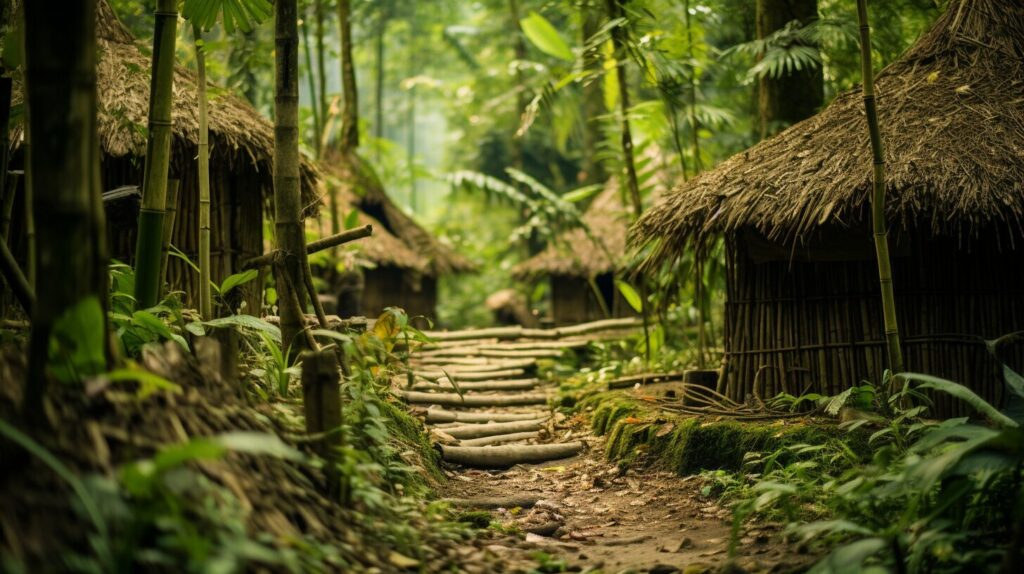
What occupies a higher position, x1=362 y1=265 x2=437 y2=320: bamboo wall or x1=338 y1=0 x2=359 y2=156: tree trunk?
x1=338 y1=0 x2=359 y2=156: tree trunk

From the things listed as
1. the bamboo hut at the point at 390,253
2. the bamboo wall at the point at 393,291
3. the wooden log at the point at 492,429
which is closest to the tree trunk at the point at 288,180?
the wooden log at the point at 492,429

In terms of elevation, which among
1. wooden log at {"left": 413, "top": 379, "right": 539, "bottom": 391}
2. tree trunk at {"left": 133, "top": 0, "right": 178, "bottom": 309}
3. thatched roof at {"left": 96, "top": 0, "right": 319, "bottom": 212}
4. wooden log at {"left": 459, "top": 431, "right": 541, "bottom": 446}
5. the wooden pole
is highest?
thatched roof at {"left": 96, "top": 0, "right": 319, "bottom": 212}

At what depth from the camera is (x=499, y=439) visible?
6.24m

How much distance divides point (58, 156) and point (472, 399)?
17.5ft

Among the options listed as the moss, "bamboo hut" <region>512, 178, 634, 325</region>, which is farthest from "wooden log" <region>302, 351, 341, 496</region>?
"bamboo hut" <region>512, 178, 634, 325</region>

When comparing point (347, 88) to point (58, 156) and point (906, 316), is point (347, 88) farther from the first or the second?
point (58, 156)

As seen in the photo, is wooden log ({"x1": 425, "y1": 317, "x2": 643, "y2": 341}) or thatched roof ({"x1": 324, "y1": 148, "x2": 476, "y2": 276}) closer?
wooden log ({"x1": 425, "y1": 317, "x2": 643, "y2": 341})

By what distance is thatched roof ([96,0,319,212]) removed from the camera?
6.13 metres

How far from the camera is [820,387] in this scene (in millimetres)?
5875

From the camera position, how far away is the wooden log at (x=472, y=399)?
6.75m

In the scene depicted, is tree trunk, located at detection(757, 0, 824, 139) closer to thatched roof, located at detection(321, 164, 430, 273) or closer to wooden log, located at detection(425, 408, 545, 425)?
wooden log, located at detection(425, 408, 545, 425)

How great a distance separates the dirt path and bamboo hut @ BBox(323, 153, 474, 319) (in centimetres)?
586

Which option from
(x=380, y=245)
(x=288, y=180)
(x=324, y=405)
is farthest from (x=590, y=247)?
(x=324, y=405)

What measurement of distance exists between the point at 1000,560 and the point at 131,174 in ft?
19.6
